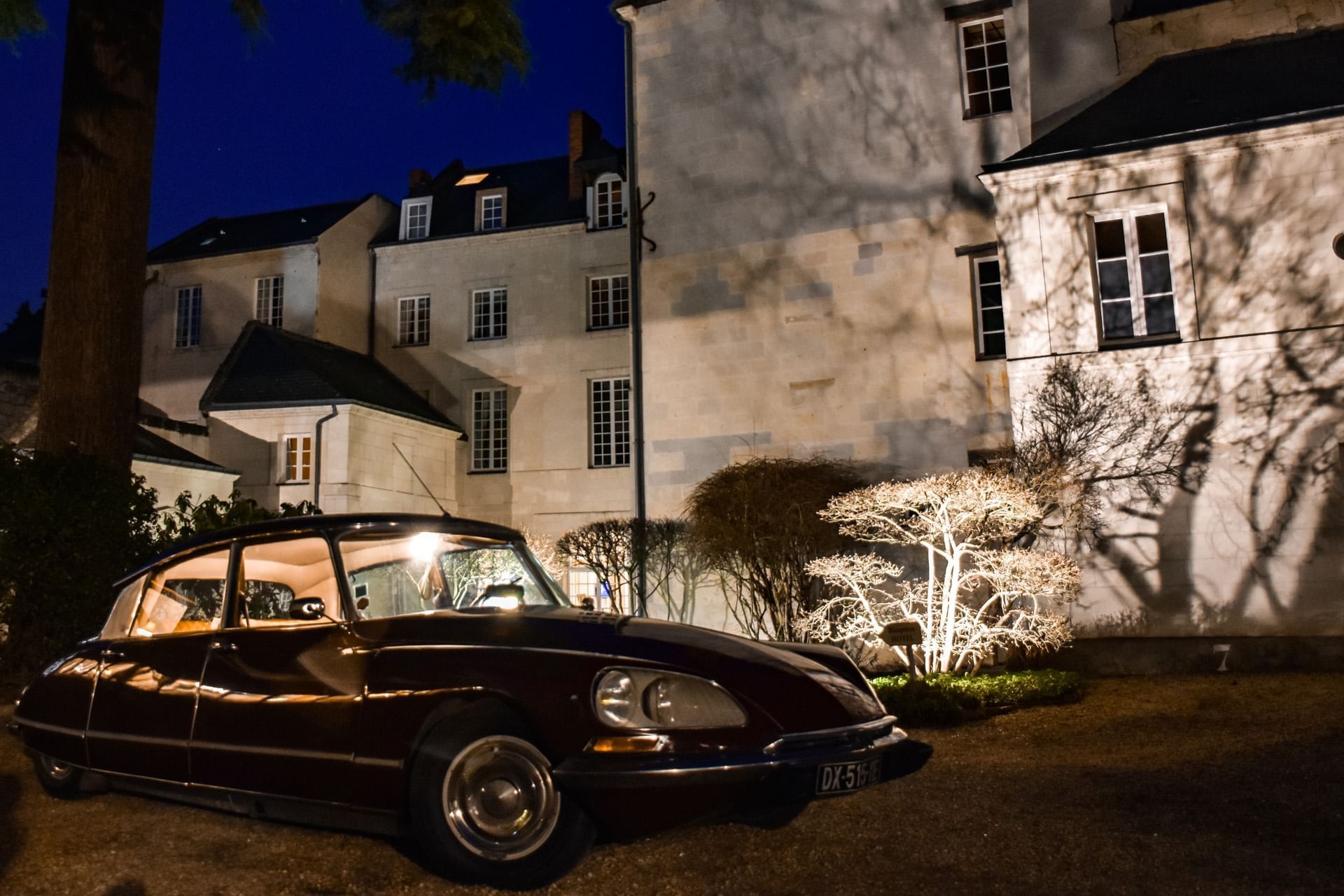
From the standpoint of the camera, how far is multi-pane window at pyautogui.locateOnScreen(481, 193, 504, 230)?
92.6 feet

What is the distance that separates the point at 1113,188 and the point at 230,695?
41.6ft

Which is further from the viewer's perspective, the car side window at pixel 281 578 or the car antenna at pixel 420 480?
the car antenna at pixel 420 480

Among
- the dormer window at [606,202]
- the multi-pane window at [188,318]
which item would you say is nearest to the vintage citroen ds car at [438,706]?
the dormer window at [606,202]

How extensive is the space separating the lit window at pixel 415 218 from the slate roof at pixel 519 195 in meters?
0.24

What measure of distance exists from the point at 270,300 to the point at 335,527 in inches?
1014

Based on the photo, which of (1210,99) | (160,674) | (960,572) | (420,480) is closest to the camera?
(160,674)

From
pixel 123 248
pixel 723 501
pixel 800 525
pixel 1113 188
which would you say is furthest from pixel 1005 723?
pixel 123 248

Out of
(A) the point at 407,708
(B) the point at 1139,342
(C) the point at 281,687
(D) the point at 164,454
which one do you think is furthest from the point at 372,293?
(A) the point at 407,708

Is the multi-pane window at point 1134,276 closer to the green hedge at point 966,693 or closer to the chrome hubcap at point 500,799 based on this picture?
the green hedge at point 966,693

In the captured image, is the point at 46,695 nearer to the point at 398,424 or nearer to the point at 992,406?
the point at 992,406

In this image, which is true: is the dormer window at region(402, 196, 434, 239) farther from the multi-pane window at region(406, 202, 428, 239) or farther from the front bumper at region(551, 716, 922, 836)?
the front bumper at region(551, 716, 922, 836)

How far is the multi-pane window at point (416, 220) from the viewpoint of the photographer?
29.0 meters

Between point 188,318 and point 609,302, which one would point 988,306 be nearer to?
point 609,302

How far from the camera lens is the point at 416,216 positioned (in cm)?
2919
